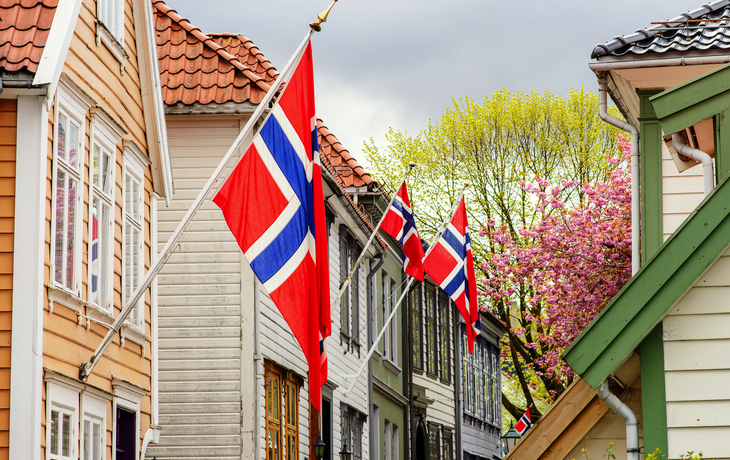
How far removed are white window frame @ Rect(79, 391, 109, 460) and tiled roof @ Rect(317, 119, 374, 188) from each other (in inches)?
431

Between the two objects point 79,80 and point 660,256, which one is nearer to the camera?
point 660,256

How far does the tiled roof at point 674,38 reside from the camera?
9.50 meters

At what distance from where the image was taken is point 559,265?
809 inches

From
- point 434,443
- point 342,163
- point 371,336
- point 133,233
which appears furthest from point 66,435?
point 434,443

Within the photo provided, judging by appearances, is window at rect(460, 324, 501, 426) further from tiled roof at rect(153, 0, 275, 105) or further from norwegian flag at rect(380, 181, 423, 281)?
tiled roof at rect(153, 0, 275, 105)

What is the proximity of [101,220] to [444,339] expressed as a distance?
865 inches

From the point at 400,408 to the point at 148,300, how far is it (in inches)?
595

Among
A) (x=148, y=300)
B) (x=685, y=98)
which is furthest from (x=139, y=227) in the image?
(x=685, y=98)

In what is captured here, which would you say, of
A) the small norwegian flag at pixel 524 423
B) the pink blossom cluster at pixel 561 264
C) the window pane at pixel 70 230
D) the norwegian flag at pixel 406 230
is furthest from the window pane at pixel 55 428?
the small norwegian flag at pixel 524 423

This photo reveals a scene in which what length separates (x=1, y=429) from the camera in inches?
324

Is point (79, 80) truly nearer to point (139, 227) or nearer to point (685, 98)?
point (139, 227)

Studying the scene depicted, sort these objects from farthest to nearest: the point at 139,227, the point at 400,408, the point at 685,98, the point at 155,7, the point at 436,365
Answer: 1. the point at 436,365
2. the point at 400,408
3. the point at 155,7
4. the point at 139,227
5. the point at 685,98

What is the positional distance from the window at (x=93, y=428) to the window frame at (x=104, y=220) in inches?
37.1

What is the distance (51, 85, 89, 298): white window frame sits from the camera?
8.96 m
